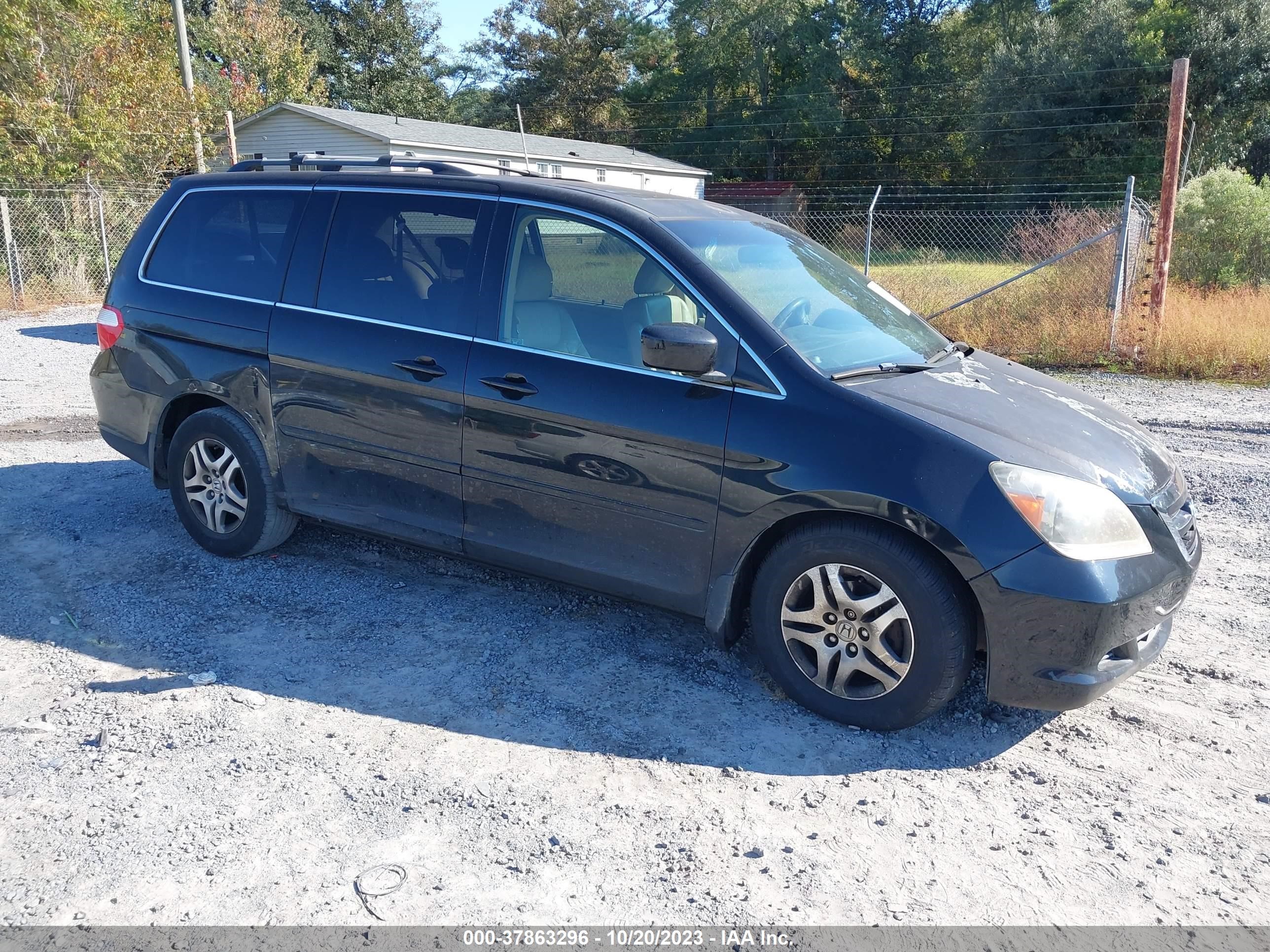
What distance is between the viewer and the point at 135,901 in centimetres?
270

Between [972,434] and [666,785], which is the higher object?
[972,434]

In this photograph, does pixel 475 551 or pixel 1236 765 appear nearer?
pixel 1236 765

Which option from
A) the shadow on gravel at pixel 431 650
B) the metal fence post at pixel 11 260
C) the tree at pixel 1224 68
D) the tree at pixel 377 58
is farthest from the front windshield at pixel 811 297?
the tree at pixel 377 58

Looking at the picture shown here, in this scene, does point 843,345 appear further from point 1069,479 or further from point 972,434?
point 1069,479

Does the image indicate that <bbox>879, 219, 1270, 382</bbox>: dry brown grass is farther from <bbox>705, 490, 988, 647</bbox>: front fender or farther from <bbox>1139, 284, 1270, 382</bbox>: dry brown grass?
<bbox>705, 490, 988, 647</bbox>: front fender

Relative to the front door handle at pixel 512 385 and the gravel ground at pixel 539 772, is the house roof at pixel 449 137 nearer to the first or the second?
the front door handle at pixel 512 385

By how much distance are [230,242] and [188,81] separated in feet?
67.7

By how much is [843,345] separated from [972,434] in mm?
734

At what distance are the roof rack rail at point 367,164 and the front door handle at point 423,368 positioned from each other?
96cm

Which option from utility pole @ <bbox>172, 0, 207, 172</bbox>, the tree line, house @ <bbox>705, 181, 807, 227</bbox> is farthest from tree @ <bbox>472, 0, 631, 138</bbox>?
utility pole @ <bbox>172, 0, 207, 172</bbox>

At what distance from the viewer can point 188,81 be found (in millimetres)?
22375

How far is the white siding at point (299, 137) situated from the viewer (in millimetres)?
29406

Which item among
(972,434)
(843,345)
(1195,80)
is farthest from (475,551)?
(1195,80)

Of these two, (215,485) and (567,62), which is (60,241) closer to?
(215,485)
